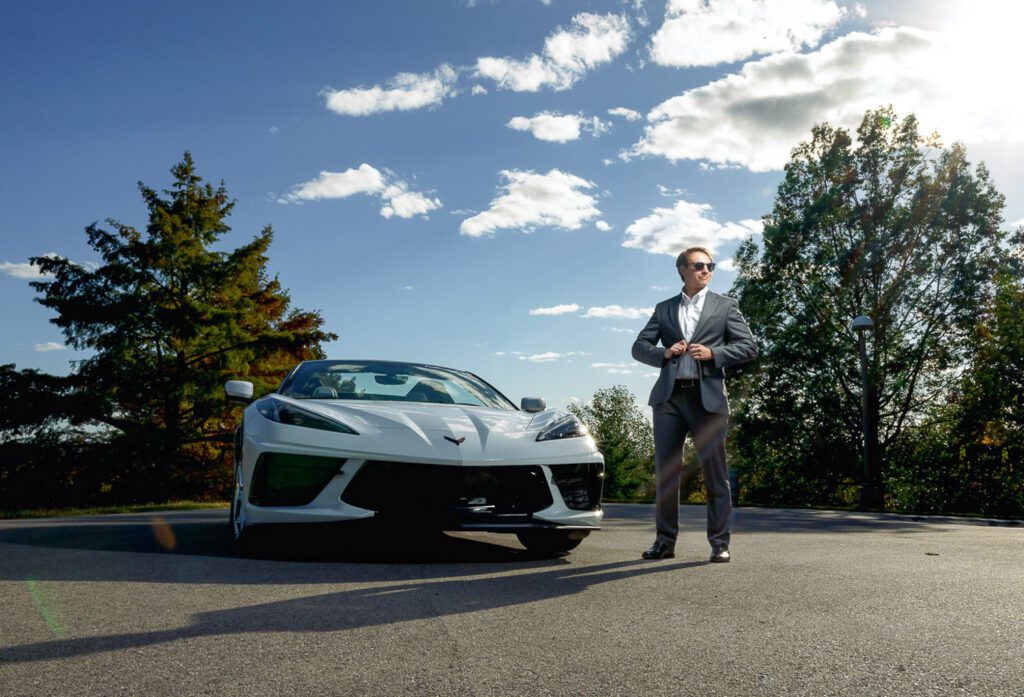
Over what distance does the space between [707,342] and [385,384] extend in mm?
2338

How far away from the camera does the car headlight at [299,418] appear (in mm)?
5121

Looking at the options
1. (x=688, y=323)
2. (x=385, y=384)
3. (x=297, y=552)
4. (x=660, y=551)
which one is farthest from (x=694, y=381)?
(x=297, y=552)

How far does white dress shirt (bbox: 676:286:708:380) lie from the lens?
5289 millimetres

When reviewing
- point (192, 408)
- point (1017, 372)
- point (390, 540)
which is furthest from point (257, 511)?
point (192, 408)

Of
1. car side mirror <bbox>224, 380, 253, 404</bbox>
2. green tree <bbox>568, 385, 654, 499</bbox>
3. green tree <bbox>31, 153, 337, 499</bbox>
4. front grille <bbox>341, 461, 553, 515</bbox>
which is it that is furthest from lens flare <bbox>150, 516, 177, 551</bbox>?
green tree <bbox>568, 385, 654, 499</bbox>

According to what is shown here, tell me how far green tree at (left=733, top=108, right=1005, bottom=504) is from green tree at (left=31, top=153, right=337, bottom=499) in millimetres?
15149

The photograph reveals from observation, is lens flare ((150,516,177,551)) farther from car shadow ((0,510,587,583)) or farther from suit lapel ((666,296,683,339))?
suit lapel ((666,296,683,339))

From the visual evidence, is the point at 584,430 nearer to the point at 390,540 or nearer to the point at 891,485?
the point at 390,540

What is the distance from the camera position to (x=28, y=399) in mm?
26328

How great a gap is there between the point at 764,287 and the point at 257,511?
25.0 meters

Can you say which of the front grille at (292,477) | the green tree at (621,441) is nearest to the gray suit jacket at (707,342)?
the front grille at (292,477)

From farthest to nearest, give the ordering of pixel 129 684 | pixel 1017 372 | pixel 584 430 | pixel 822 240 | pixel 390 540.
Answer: pixel 822 240
pixel 1017 372
pixel 390 540
pixel 584 430
pixel 129 684

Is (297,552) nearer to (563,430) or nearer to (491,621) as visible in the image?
(563,430)

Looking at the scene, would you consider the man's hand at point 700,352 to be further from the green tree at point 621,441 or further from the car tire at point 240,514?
the green tree at point 621,441
